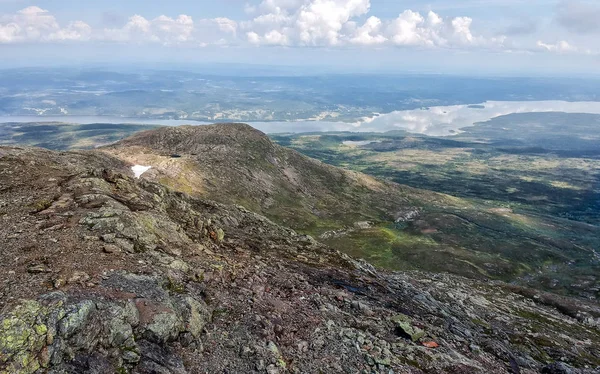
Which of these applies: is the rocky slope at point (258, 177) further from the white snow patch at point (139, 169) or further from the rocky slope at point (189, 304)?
the rocky slope at point (189, 304)

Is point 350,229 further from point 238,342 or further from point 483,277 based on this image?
point 238,342

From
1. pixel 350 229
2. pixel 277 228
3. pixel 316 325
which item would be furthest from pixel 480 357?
pixel 350 229

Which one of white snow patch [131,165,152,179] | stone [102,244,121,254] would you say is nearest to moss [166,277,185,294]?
stone [102,244,121,254]

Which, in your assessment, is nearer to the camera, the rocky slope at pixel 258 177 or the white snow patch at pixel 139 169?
the white snow patch at pixel 139 169

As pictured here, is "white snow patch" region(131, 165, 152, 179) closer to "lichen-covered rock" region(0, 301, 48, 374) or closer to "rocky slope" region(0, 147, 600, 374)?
"rocky slope" region(0, 147, 600, 374)

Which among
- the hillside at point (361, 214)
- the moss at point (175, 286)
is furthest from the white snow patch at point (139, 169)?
the moss at point (175, 286)

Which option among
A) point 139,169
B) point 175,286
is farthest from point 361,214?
point 175,286
